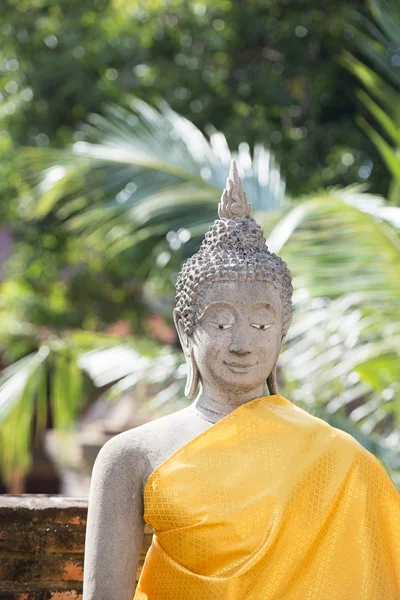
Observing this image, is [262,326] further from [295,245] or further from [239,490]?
[295,245]

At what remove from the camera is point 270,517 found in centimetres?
259

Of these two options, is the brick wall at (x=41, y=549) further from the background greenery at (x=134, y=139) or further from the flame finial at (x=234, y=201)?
the background greenery at (x=134, y=139)

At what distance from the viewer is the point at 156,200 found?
6051 millimetres

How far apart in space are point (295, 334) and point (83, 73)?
4363mm

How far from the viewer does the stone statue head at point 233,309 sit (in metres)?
2.82

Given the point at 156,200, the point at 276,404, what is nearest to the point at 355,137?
A: the point at 156,200

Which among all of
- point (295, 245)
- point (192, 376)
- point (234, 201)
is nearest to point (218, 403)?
point (192, 376)

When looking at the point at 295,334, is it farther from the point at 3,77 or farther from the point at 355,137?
the point at 3,77

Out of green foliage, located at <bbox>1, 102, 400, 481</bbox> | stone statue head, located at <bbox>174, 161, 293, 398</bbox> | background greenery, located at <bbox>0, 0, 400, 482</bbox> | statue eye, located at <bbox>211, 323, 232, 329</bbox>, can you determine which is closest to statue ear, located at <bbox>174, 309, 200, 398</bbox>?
stone statue head, located at <bbox>174, 161, 293, 398</bbox>

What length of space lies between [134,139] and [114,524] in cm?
429

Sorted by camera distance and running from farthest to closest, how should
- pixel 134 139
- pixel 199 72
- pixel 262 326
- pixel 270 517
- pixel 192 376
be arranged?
1. pixel 199 72
2. pixel 134 139
3. pixel 192 376
4. pixel 262 326
5. pixel 270 517

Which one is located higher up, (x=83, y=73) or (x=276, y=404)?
(x=83, y=73)

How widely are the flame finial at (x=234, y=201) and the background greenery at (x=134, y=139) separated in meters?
3.36

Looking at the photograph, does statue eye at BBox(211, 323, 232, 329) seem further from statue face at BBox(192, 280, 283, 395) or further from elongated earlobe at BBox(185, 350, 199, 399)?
elongated earlobe at BBox(185, 350, 199, 399)
